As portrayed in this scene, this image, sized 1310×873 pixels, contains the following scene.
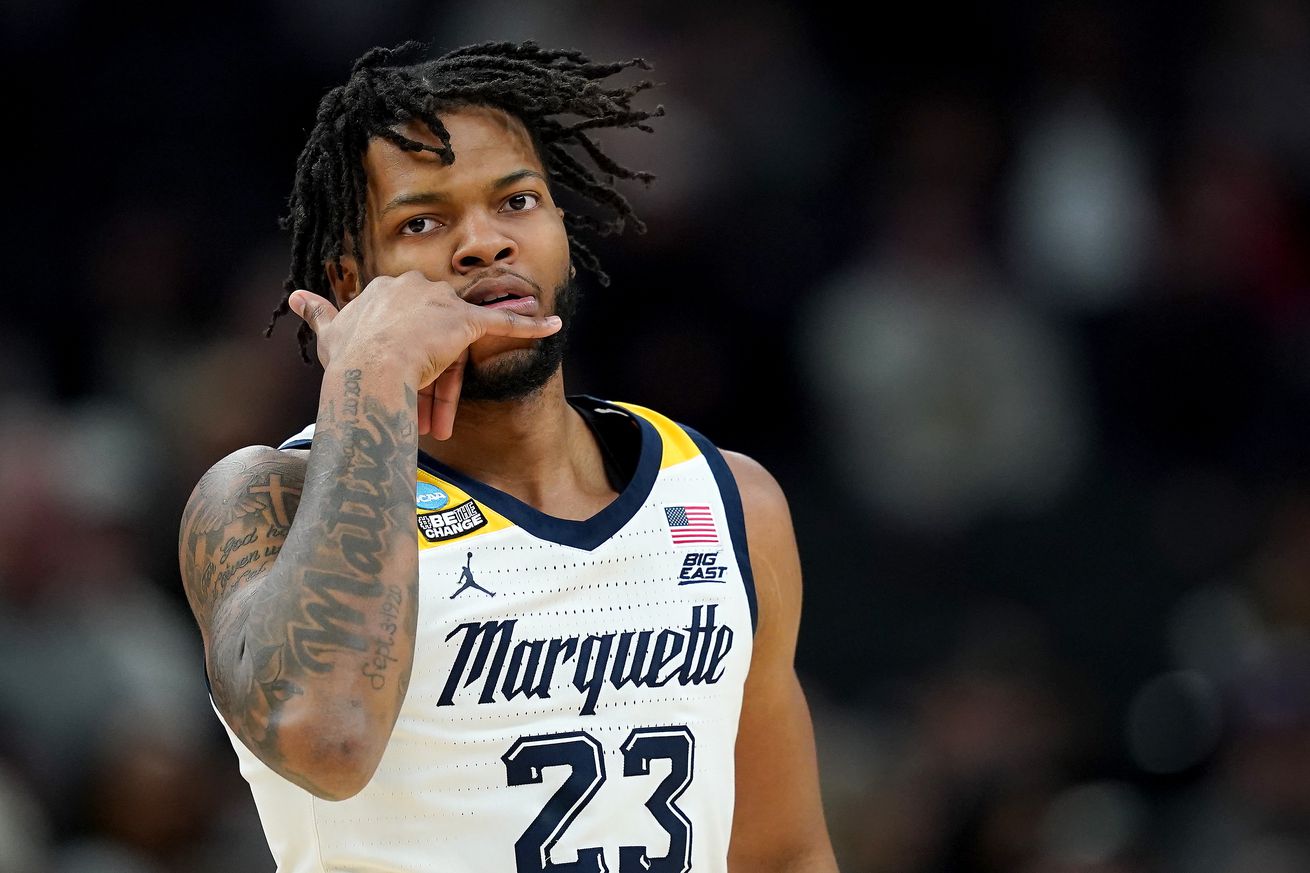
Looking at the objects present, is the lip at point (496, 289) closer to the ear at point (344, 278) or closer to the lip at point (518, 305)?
the lip at point (518, 305)

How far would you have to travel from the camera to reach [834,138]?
877 centimetres

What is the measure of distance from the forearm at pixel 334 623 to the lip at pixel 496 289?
0.48 metres

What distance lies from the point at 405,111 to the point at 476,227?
11.5 inches

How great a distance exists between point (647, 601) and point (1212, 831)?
4200mm

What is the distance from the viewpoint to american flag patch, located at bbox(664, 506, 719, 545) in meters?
3.72

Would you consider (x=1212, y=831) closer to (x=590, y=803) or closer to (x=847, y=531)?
(x=847, y=531)

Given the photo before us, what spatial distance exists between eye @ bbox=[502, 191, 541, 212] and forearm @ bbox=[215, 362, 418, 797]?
2.33 feet

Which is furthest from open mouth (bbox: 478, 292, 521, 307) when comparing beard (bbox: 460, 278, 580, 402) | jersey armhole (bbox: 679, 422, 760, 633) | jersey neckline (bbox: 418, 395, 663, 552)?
jersey armhole (bbox: 679, 422, 760, 633)

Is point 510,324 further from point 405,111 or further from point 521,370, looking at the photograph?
point 405,111

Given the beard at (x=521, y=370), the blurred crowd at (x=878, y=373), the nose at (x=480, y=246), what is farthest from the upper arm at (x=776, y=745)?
the blurred crowd at (x=878, y=373)

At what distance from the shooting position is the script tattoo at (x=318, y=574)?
295 centimetres

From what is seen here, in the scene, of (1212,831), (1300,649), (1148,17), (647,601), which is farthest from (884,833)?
(1148,17)

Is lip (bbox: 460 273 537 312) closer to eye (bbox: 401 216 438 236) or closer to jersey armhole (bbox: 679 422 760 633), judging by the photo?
eye (bbox: 401 216 438 236)

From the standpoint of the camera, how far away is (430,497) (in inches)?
141
